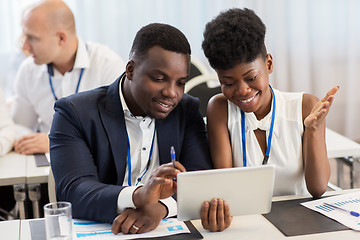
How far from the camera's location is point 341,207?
1706mm

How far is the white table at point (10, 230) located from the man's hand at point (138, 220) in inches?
11.1

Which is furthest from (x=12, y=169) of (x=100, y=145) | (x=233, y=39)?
(x=233, y=39)

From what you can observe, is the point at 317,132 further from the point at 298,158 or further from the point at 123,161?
the point at 123,161

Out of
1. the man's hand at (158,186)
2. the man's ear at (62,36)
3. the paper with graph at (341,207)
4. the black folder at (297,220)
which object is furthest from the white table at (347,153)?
the man's ear at (62,36)

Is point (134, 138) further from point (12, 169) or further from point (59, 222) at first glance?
point (12, 169)

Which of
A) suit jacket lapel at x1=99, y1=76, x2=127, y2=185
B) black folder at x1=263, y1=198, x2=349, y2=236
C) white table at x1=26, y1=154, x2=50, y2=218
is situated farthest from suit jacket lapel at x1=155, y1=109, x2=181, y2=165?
white table at x1=26, y1=154, x2=50, y2=218

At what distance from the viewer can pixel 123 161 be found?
1.87 metres

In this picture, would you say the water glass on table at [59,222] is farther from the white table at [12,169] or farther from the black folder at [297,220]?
the white table at [12,169]

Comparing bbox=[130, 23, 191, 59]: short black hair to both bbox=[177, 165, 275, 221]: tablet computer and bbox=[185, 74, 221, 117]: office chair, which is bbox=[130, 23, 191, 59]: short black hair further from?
bbox=[185, 74, 221, 117]: office chair

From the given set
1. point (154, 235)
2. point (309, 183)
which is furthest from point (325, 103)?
point (154, 235)

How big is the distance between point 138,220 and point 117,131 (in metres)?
0.38

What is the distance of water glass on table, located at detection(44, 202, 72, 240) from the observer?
1460mm

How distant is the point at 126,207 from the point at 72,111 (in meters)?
0.41

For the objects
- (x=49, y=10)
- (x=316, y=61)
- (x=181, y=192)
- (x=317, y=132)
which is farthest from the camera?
(x=316, y=61)
